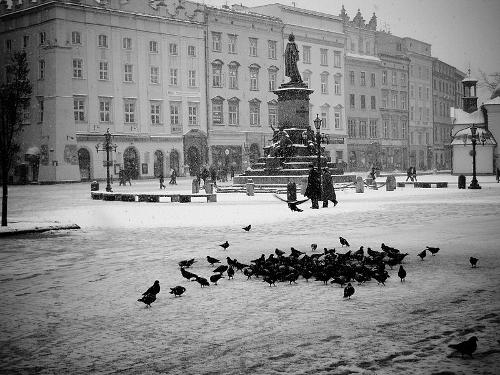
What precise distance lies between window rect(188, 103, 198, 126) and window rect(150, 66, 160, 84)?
411 centimetres

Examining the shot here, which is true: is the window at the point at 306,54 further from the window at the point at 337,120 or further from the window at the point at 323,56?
the window at the point at 337,120

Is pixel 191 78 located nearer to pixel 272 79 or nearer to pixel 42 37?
pixel 272 79

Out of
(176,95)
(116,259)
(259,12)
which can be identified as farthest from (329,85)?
(116,259)

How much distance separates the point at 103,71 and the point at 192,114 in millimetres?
10049

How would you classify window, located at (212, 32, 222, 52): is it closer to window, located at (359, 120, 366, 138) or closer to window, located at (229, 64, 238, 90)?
window, located at (229, 64, 238, 90)

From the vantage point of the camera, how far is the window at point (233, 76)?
218ft

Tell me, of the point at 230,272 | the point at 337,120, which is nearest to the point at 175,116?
the point at 337,120

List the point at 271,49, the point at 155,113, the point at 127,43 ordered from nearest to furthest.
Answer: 1. the point at 127,43
2. the point at 155,113
3. the point at 271,49

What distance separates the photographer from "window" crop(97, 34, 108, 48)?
185ft

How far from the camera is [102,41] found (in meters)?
56.8

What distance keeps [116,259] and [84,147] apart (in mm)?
44763

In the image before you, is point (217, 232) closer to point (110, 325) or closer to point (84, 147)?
point (110, 325)

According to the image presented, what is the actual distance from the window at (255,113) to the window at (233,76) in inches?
107

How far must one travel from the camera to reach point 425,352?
5781mm
